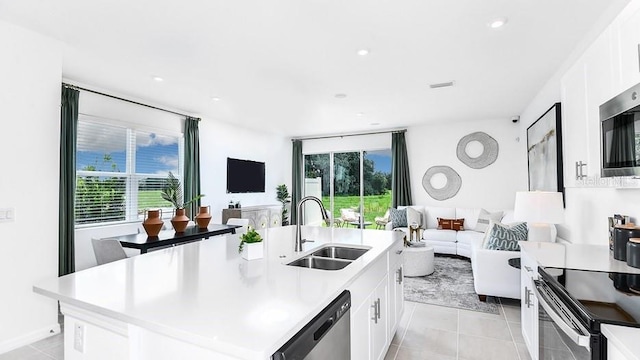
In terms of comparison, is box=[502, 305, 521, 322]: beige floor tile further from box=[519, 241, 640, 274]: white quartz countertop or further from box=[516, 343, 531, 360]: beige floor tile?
box=[519, 241, 640, 274]: white quartz countertop

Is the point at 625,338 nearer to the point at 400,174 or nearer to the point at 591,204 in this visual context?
the point at 591,204

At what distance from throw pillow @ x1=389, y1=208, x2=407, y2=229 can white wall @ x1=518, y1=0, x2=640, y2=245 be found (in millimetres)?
2721

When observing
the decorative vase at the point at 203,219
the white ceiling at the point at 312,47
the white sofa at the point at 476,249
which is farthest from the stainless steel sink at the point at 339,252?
the decorative vase at the point at 203,219

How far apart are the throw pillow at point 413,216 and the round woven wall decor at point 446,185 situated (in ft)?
2.53

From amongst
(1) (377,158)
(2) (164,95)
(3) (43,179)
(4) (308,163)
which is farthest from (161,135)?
(1) (377,158)

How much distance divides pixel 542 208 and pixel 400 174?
4002mm

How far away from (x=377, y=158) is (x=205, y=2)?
5568 mm

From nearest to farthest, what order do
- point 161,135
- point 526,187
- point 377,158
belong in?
point 161,135 < point 526,187 < point 377,158

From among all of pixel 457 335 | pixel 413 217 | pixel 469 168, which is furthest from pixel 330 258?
pixel 469 168

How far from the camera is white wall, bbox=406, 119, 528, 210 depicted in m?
5.88

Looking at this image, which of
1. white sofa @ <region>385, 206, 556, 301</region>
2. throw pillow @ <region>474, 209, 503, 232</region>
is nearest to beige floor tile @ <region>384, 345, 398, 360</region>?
white sofa @ <region>385, 206, 556, 301</region>

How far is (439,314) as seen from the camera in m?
3.13

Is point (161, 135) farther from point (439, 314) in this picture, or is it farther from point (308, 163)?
point (439, 314)

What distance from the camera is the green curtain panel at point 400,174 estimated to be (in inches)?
261
